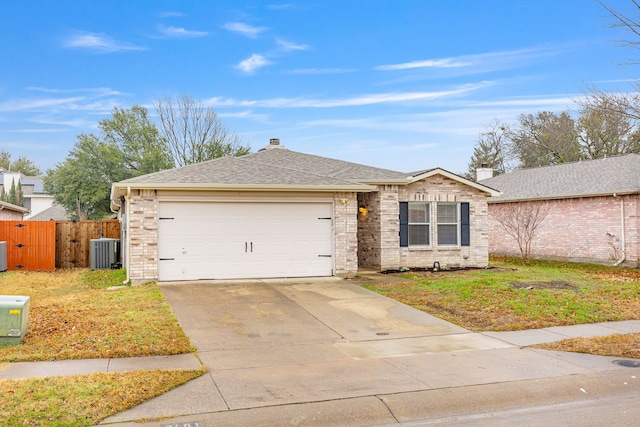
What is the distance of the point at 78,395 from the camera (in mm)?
5605

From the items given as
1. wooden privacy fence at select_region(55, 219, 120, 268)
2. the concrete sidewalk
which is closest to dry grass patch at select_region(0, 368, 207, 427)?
the concrete sidewalk

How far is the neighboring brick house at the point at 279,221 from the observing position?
543 inches

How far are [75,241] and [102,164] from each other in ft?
71.0

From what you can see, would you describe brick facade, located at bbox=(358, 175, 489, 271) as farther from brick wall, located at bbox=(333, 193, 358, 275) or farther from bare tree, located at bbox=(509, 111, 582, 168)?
bare tree, located at bbox=(509, 111, 582, 168)

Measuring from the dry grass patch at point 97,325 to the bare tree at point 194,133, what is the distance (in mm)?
28273

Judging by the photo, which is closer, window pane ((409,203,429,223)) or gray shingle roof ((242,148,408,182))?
gray shingle roof ((242,148,408,182))

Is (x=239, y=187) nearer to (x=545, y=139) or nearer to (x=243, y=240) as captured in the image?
(x=243, y=240)

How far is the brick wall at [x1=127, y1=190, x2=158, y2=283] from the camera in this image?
1354 centimetres

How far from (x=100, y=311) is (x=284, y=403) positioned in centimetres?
581

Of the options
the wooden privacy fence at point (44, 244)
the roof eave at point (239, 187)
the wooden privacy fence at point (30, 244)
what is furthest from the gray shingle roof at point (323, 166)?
the wooden privacy fence at point (30, 244)

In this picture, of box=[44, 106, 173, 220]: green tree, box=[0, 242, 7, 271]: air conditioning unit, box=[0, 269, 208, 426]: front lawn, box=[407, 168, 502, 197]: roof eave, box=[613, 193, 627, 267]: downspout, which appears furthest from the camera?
box=[44, 106, 173, 220]: green tree

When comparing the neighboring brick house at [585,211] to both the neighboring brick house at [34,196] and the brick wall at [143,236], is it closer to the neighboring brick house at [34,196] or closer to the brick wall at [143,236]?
the brick wall at [143,236]

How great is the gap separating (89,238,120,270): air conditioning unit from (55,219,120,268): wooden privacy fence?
1.05 metres

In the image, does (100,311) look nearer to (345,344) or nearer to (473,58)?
(345,344)
